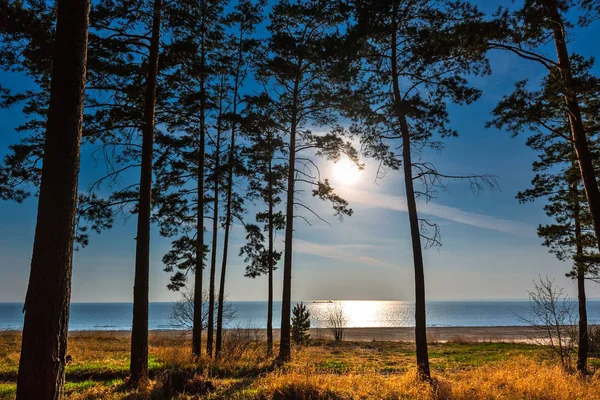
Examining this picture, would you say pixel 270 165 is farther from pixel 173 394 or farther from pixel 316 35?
pixel 173 394

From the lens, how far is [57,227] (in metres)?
4.60

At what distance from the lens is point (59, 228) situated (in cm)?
461

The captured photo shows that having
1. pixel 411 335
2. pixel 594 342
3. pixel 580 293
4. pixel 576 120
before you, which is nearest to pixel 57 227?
pixel 576 120

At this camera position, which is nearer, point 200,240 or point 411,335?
point 200,240

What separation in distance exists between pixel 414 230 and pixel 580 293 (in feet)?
32.4

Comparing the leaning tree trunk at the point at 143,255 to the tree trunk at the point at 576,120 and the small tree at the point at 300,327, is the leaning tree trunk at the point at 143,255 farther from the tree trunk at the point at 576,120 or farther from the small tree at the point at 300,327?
the small tree at the point at 300,327

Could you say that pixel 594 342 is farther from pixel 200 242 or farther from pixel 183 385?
pixel 183 385

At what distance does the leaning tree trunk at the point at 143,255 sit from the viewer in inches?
324

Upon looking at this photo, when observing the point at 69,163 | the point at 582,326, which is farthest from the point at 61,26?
the point at 582,326

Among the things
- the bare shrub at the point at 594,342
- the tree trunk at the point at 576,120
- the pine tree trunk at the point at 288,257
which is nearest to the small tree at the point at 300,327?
the pine tree trunk at the point at 288,257

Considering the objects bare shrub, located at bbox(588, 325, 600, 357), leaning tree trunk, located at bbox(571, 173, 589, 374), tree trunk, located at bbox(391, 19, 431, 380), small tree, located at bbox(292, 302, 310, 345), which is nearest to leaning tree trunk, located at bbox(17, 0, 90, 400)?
tree trunk, located at bbox(391, 19, 431, 380)

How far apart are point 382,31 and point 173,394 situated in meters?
10.2

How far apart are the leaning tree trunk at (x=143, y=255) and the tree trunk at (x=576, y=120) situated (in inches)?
383

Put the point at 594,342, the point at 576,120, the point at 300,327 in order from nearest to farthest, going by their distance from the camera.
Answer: the point at 576,120
the point at 594,342
the point at 300,327
